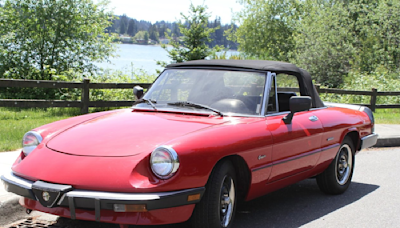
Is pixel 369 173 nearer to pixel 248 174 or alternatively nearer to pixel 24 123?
pixel 248 174

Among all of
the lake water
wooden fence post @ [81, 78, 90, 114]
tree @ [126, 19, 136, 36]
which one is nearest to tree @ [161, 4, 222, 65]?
the lake water

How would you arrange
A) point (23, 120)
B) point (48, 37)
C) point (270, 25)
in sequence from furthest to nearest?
point (270, 25)
point (48, 37)
point (23, 120)

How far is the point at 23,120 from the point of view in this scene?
10.9 m

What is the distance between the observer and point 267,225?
4.68 metres

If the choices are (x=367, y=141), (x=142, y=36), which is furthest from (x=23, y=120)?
(x=142, y=36)

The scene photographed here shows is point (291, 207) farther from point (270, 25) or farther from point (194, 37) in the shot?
point (270, 25)

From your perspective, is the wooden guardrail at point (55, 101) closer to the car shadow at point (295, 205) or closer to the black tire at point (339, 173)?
the car shadow at point (295, 205)

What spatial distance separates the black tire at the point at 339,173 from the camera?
5.93 m

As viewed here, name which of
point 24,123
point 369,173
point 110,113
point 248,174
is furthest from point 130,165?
point 24,123

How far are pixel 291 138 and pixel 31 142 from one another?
2561 millimetres

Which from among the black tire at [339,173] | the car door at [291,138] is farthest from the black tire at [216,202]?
the black tire at [339,173]

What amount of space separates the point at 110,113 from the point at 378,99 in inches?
613

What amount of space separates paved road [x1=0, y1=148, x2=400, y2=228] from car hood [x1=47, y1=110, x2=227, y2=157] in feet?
2.94

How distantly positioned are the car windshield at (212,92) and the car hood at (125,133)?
0.91 feet
